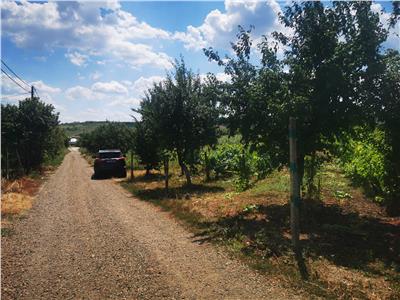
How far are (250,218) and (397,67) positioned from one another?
15.7 feet

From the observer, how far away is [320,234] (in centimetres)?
820

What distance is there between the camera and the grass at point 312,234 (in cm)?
574

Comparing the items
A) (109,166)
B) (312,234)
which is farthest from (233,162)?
(312,234)

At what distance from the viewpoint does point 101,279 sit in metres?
5.96

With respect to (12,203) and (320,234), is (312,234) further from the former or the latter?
(12,203)

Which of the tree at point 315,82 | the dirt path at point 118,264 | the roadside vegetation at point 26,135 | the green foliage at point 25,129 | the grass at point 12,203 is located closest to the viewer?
the dirt path at point 118,264

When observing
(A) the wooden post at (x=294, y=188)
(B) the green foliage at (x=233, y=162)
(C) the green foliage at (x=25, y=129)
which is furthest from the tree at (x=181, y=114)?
(C) the green foliage at (x=25, y=129)

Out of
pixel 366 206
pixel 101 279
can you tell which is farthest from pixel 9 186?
pixel 366 206

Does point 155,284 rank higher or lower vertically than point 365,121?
lower

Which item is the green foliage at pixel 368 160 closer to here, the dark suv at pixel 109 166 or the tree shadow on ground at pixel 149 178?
the tree shadow on ground at pixel 149 178

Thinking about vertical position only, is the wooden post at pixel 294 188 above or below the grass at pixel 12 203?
above

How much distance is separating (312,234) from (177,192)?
8061 mm

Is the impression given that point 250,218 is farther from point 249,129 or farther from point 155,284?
point 155,284

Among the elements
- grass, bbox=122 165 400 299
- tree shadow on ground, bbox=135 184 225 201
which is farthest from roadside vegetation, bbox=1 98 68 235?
grass, bbox=122 165 400 299
